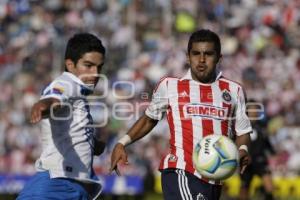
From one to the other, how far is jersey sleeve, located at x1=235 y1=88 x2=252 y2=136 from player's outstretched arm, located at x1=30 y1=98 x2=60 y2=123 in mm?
1969

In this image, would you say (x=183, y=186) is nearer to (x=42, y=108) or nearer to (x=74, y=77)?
(x=74, y=77)

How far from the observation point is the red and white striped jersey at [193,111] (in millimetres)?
7320

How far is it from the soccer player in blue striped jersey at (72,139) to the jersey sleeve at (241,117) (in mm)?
1367

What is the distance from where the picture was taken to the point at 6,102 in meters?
21.6

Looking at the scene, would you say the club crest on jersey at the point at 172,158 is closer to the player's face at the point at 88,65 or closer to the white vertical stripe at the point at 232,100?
the white vertical stripe at the point at 232,100

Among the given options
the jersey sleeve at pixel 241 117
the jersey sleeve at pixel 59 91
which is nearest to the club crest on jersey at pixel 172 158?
the jersey sleeve at pixel 241 117

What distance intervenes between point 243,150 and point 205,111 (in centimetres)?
48

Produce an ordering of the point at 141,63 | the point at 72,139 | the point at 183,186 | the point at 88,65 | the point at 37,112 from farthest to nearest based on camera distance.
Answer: the point at 141,63 → the point at 183,186 → the point at 88,65 → the point at 72,139 → the point at 37,112

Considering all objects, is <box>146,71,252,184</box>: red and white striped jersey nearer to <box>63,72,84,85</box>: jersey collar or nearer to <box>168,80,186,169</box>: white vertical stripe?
<box>168,80,186,169</box>: white vertical stripe

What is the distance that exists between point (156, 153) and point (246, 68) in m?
3.67

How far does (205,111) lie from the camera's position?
24.2 ft

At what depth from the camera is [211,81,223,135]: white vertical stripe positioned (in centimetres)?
733

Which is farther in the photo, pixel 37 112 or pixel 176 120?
pixel 176 120

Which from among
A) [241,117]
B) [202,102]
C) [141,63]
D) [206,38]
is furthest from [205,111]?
[141,63]
